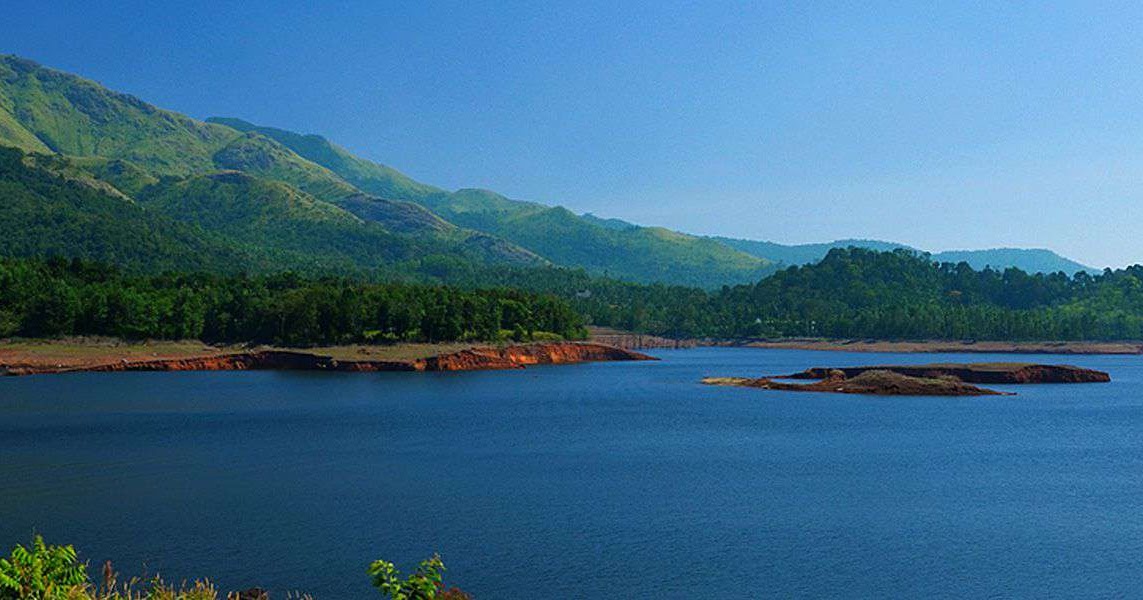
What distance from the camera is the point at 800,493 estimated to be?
2489 inches

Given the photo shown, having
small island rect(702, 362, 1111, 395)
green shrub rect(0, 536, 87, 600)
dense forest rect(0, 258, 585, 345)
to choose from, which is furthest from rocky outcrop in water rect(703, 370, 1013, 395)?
green shrub rect(0, 536, 87, 600)

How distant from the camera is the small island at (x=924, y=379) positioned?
474 ft

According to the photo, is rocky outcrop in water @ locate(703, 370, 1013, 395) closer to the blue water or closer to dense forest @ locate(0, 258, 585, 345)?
the blue water

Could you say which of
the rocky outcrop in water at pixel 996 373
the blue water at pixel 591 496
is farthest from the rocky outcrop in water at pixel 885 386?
the blue water at pixel 591 496

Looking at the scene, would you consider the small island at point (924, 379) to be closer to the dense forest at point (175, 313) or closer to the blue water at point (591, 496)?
the blue water at point (591, 496)

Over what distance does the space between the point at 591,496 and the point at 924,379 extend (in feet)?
326

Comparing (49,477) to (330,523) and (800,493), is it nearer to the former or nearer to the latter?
(330,523)

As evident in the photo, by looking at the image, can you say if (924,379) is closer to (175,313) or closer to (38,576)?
(175,313)

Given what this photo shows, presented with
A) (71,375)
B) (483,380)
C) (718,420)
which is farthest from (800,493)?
(71,375)

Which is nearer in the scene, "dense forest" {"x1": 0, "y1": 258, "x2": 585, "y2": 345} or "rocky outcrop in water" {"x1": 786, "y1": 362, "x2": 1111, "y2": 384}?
"rocky outcrop in water" {"x1": 786, "y1": 362, "x2": 1111, "y2": 384}

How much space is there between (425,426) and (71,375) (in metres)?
86.3

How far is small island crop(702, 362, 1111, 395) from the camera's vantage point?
145 metres

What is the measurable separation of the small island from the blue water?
22836 millimetres

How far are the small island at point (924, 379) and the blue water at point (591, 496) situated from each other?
74.9 feet
